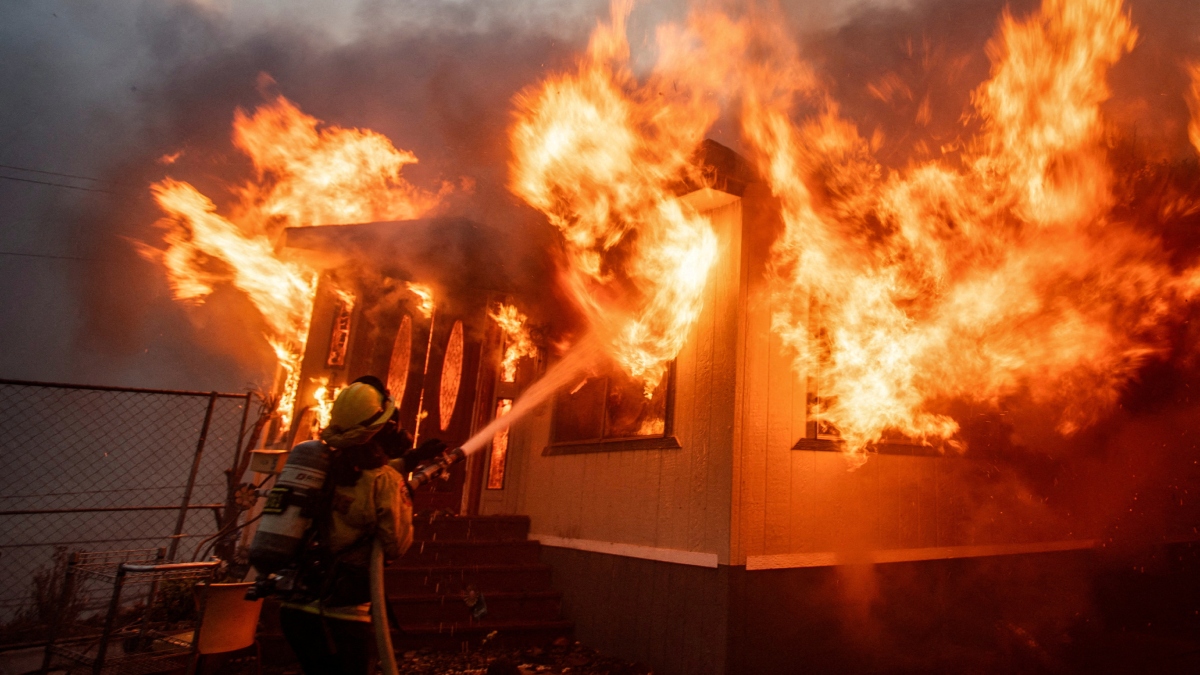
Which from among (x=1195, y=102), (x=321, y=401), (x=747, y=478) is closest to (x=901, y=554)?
(x=747, y=478)

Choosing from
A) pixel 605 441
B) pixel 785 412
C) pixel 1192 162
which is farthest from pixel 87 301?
pixel 1192 162

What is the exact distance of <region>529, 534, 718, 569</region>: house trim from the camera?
565cm

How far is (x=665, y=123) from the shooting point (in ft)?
21.7

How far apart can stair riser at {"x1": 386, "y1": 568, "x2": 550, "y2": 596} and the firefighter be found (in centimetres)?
299

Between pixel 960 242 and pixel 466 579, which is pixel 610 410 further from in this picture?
pixel 960 242

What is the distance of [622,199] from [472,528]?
4.21 meters

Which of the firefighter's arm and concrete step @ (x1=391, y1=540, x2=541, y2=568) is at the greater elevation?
the firefighter's arm

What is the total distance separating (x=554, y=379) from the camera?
27.1ft

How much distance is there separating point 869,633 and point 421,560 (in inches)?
182

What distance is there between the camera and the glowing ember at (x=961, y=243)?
20.4 feet

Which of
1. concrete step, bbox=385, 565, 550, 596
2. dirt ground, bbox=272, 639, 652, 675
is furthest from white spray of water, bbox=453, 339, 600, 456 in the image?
dirt ground, bbox=272, 639, 652, 675

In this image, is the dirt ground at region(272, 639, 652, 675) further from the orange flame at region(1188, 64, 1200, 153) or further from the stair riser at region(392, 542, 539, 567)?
the orange flame at region(1188, 64, 1200, 153)

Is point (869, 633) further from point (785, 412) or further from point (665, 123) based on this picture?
point (665, 123)

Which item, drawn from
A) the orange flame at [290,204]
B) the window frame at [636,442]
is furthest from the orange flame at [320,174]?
the window frame at [636,442]
